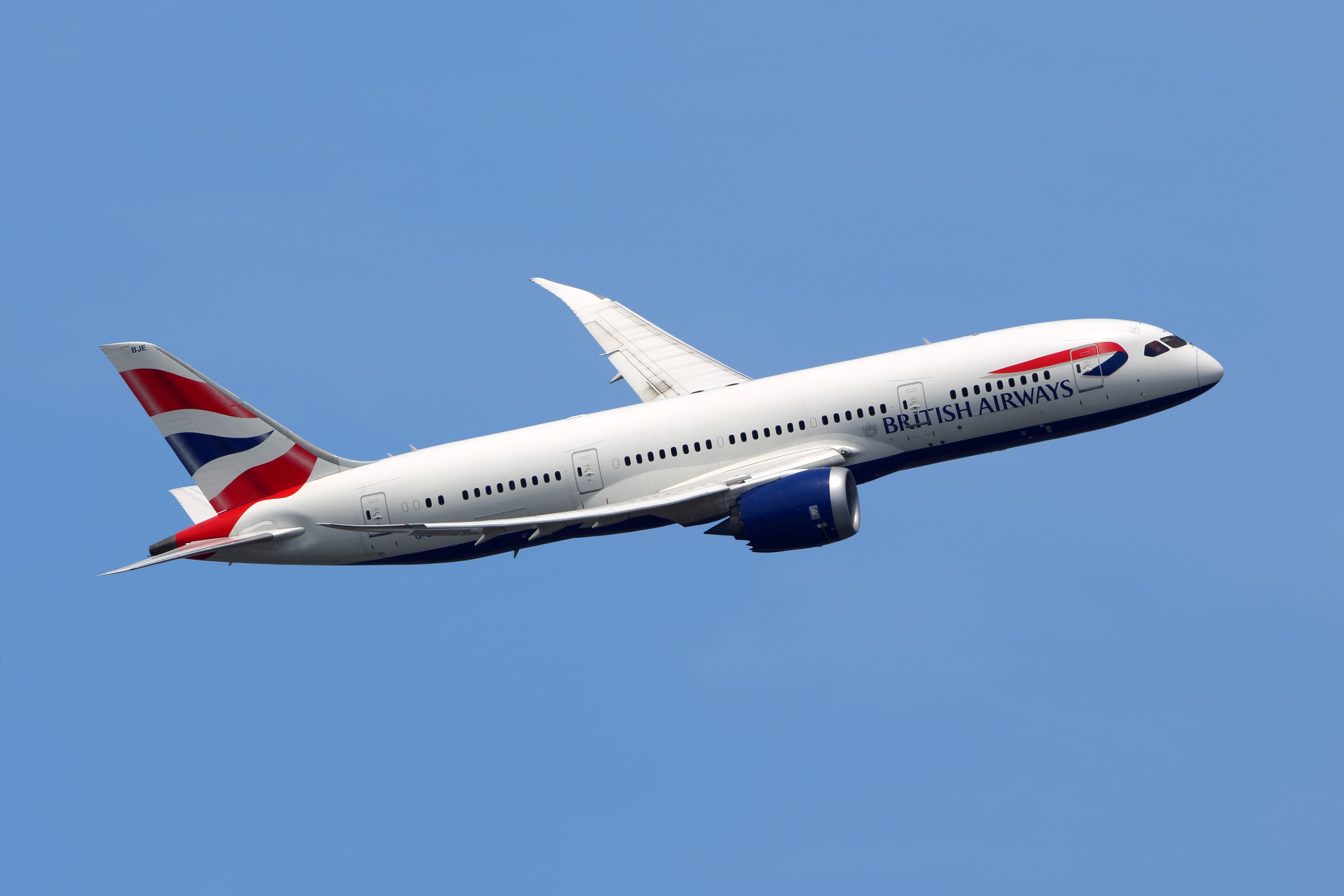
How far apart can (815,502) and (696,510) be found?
4.24 meters

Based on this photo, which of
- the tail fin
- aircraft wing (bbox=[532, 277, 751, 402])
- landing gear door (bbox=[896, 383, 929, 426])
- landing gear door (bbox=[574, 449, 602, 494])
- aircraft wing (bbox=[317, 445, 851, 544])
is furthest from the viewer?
aircraft wing (bbox=[532, 277, 751, 402])

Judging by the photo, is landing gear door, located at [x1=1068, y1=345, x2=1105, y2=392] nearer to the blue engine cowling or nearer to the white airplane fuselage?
the white airplane fuselage

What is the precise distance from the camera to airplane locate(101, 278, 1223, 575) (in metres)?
47.6

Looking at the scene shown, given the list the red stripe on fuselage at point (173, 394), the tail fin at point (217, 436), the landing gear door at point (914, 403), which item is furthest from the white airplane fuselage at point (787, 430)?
the red stripe on fuselage at point (173, 394)

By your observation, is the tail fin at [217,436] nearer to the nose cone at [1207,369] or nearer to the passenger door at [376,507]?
the passenger door at [376,507]

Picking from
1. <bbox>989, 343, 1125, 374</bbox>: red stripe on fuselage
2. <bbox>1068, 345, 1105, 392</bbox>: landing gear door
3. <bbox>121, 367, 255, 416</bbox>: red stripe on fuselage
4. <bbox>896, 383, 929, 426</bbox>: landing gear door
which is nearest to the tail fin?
<bbox>121, 367, 255, 416</bbox>: red stripe on fuselage

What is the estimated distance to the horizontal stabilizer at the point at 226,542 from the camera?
49.8 m

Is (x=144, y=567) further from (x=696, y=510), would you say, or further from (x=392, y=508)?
(x=696, y=510)

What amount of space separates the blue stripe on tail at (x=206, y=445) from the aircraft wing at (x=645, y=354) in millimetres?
14055

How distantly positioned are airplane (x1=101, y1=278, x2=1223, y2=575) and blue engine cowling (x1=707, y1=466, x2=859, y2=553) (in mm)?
54

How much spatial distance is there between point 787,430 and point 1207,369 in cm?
1427

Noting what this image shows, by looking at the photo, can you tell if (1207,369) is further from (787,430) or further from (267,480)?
(267,480)

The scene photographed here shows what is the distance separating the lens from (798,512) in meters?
46.0

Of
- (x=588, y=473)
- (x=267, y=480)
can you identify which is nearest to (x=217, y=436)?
(x=267, y=480)
